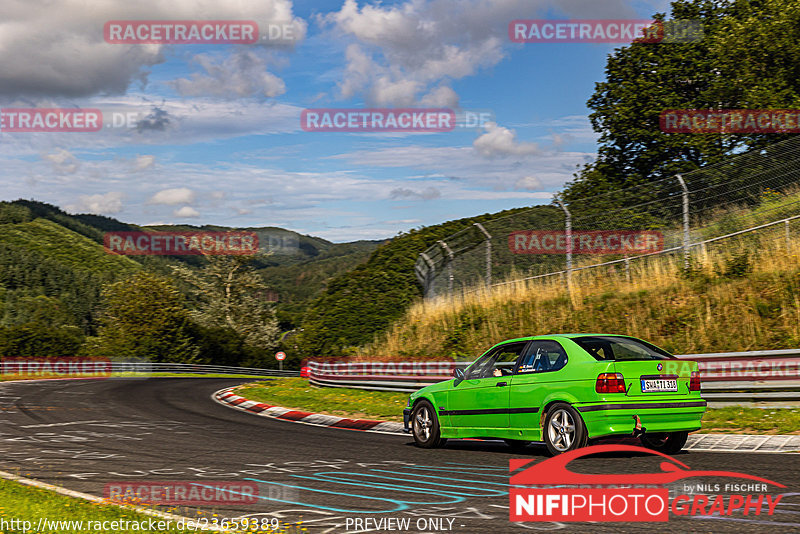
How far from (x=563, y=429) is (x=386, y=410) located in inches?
317

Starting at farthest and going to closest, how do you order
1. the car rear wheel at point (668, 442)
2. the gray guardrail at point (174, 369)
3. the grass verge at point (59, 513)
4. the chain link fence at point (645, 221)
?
the gray guardrail at point (174, 369)
the chain link fence at point (645, 221)
the car rear wheel at point (668, 442)
the grass verge at point (59, 513)

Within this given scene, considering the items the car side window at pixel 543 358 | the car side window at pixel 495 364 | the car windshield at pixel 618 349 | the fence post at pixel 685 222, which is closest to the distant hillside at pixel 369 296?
the fence post at pixel 685 222

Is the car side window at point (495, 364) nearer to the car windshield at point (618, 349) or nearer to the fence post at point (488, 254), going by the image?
the car windshield at point (618, 349)

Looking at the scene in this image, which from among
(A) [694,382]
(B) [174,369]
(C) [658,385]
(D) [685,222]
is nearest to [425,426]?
(C) [658,385]

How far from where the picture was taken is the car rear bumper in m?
8.17

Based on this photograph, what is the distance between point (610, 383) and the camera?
827 centimetres

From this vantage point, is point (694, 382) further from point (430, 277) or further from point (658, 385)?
point (430, 277)

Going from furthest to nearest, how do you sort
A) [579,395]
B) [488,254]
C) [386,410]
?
[488,254] → [386,410] → [579,395]

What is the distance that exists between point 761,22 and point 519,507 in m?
28.8

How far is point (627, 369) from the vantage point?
838 cm

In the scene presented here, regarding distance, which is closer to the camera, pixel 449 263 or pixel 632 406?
pixel 632 406

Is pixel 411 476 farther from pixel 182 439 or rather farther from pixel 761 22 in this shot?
pixel 761 22

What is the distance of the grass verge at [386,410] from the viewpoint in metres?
10.3

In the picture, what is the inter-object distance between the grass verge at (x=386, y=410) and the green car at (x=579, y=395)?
6.63 feet
